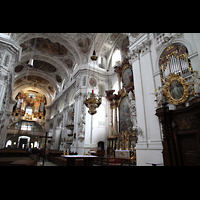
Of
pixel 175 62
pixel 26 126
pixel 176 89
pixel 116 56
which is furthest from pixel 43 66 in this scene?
pixel 176 89

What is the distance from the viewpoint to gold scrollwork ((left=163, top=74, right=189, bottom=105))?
203 inches

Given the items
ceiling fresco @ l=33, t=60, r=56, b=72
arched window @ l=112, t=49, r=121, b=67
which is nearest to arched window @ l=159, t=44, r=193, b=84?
arched window @ l=112, t=49, r=121, b=67

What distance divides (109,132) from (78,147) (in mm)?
2985

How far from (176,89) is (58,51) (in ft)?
49.6

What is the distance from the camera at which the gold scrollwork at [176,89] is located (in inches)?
203

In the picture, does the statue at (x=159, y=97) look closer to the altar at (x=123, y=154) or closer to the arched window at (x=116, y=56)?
the altar at (x=123, y=154)

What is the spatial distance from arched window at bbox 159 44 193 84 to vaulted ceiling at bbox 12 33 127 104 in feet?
26.0

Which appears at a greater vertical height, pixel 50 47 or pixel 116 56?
pixel 50 47

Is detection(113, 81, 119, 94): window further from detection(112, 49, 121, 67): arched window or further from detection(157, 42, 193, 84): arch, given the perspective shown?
detection(157, 42, 193, 84): arch

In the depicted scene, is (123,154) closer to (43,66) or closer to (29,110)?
(43,66)

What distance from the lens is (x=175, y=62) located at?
19.3 ft

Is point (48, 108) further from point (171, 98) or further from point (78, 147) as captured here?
point (171, 98)

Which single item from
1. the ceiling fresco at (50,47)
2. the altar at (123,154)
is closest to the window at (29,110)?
the ceiling fresco at (50,47)

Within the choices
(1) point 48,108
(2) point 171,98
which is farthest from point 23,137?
(2) point 171,98
